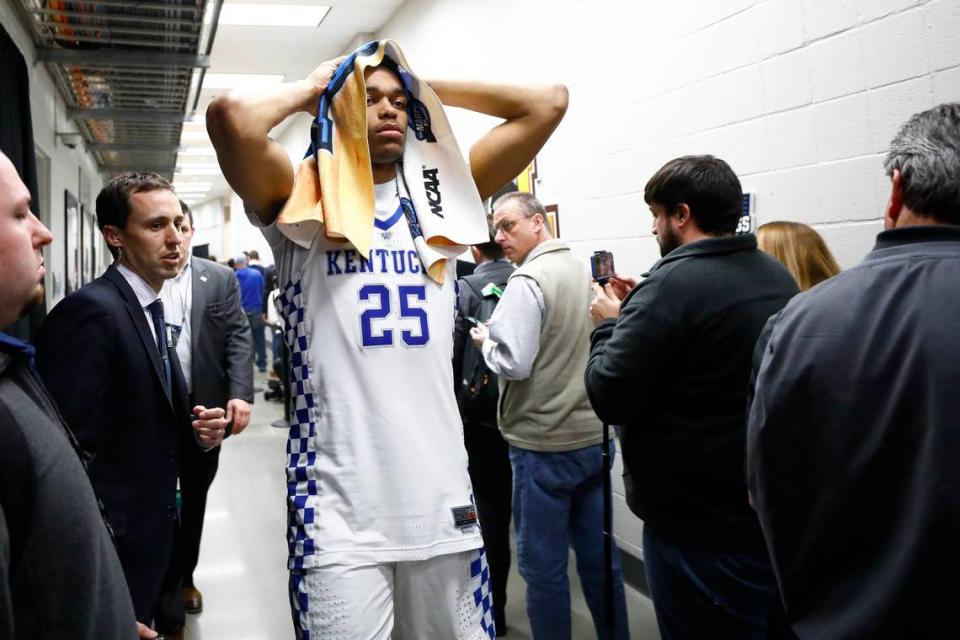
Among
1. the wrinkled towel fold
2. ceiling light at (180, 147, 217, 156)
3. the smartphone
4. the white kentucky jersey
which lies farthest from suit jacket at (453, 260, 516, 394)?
ceiling light at (180, 147, 217, 156)

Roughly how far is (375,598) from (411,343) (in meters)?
0.47

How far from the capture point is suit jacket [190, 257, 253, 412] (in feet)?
9.62

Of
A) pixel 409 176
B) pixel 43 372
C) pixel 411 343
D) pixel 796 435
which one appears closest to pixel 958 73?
pixel 796 435

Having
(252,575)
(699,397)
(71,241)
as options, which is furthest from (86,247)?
(699,397)

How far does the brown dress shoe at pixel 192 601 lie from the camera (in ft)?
10.4

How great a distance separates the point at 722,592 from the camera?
164 cm

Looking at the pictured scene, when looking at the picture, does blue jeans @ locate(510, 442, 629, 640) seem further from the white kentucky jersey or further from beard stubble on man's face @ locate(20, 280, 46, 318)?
beard stubble on man's face @ locate(20, 280, 46, 318)

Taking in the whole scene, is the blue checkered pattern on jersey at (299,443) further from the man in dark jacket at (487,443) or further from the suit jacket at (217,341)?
the suit jacket at (217,341)

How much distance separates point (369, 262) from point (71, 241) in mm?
5736

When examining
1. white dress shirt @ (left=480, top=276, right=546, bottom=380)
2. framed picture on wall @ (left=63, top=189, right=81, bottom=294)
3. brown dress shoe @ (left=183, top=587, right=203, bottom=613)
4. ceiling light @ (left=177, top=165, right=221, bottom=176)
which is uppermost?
ceiling light @ (left=177, top=165, right=221, bottom=176)

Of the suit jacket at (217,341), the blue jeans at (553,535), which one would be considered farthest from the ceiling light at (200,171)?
the blue jeans at (553,535)

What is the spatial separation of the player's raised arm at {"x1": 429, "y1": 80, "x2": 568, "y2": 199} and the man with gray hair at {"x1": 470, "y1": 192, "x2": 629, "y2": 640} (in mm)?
813

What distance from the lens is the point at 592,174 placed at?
3547 millimetres

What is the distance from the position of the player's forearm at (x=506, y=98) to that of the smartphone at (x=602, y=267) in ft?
1.67
